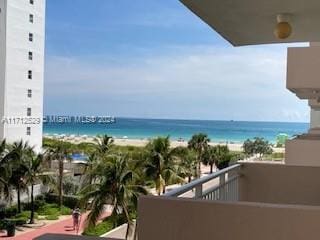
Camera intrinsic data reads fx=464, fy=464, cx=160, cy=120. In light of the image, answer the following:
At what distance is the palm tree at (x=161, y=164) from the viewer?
69.4 ft

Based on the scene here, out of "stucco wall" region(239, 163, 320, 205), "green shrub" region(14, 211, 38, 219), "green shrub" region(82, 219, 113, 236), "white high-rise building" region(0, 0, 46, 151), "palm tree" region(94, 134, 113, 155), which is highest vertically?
"white high-rise building" region(0, 0, 46, 151)

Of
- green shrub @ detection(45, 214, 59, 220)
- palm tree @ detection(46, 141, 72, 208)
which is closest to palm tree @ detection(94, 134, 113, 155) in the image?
palm tree @ detection(46, 141, 72, 208)

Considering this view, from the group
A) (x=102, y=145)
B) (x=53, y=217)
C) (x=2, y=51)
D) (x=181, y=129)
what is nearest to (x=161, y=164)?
(x=102, y=145)

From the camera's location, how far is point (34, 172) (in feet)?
75.1

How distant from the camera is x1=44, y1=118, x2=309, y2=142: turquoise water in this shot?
219ft

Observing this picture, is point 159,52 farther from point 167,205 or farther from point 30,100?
point 167,205

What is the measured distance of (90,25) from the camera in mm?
69438

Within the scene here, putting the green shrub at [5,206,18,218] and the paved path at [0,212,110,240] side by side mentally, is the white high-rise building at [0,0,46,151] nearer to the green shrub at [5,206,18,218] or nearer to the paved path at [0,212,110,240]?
the green shrub at [5,206,18,218]

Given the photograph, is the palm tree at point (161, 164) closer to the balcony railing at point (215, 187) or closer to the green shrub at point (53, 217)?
the green shrub at point (53, 217)

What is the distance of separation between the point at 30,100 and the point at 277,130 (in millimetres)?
47243

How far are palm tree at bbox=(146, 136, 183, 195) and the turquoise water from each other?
4210cm

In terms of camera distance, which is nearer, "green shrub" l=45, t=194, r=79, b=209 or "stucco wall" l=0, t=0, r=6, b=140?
"green shrub" l=45, t=194, r=79, b=209

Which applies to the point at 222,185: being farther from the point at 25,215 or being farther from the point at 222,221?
the point at 25,215

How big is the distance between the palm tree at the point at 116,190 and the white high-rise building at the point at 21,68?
12.8 m
